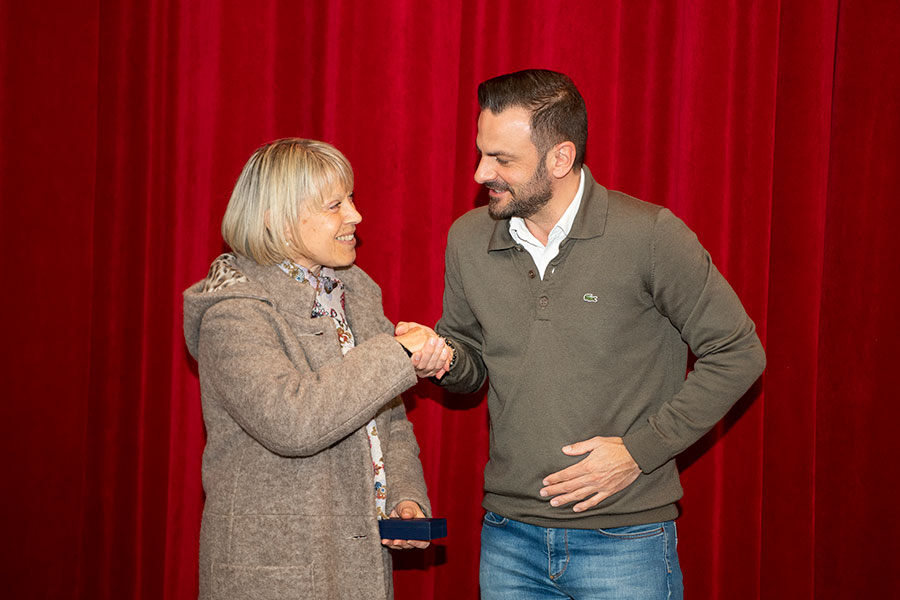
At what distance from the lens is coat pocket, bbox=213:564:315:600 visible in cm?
176

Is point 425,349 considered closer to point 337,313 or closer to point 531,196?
point 337,313

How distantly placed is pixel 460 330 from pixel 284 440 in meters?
0.62

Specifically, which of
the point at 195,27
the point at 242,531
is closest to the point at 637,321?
the point at 242,531

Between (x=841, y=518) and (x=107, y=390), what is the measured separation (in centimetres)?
246

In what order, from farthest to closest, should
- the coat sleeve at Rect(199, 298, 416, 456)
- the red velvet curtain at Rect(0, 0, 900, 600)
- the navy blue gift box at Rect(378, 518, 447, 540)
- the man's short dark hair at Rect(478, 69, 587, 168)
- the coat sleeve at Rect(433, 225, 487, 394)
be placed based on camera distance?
the red velvet curtain at Rect(0, 0, 900, 600)
the coat sleeve at Rect(433, 225, 487, 394)
the man's short dark hair at Rect(478, 69, 587, 168)
the navy blue gift box at Rect(378, 518, 447, 540)
the coat sleeve at Rect(199, 298, 416, 456)

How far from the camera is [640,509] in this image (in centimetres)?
178

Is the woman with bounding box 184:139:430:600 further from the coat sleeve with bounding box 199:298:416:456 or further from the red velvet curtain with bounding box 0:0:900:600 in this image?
the red velvet curtain with bounding box 0:0:900:600

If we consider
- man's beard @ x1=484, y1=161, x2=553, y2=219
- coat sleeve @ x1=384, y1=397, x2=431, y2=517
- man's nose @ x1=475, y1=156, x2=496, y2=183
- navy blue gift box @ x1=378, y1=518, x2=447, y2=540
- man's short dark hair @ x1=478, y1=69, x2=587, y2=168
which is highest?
man's short dark hair @ x1=478, y1=69, x2=587, y2=168

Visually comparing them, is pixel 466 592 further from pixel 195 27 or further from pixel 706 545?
pixel 195 27

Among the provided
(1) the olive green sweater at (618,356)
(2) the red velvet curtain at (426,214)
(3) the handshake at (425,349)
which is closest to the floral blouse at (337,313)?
(3) the handshake at (425,349)

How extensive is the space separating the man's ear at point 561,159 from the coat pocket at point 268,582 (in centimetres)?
105

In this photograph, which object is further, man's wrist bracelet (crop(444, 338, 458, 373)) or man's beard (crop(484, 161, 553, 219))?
man's wrist bracelet (crop(444, 338, 458, 373))

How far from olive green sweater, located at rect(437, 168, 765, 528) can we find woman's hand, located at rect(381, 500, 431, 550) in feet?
0.66

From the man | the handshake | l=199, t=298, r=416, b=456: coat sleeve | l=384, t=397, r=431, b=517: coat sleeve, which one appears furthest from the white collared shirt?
l=384, t=397, r=431, b=517: coat sleeve
